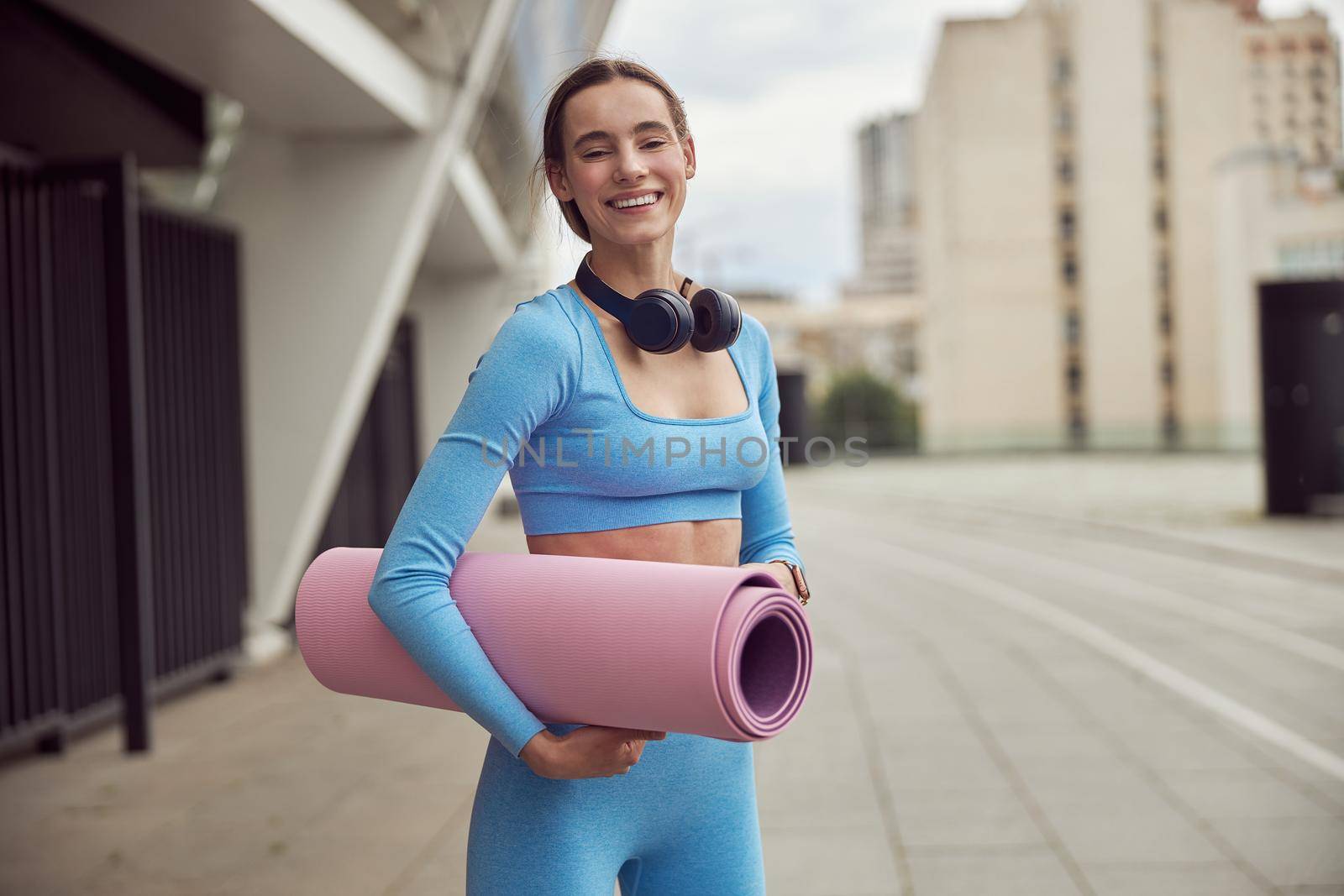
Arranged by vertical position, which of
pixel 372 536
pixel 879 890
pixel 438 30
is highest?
pixel 438 30

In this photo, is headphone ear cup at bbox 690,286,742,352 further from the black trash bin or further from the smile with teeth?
the black trash bin

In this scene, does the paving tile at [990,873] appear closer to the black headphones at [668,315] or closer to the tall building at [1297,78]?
the black headphones at [668,315]

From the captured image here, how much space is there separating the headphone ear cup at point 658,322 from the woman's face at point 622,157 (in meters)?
0.09

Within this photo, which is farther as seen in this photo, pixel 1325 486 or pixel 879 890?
pixel 1325 486

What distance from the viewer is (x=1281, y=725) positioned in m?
5.87

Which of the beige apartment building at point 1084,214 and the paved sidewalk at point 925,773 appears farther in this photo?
the beige apartment building at point 1084,214

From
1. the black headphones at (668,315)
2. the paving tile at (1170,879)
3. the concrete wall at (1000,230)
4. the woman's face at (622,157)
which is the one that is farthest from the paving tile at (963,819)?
the concrete wall at (1000,230)

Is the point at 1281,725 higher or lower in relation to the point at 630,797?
lower

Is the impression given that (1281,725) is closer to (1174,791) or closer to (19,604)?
(1174,791)

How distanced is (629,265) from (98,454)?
555 centimetres

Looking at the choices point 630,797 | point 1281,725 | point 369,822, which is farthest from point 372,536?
point 630,797

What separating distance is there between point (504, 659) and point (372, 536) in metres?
10.9

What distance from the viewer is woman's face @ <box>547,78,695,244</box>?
4.91 feet

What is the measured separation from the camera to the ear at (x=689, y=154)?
1613 millimetres
